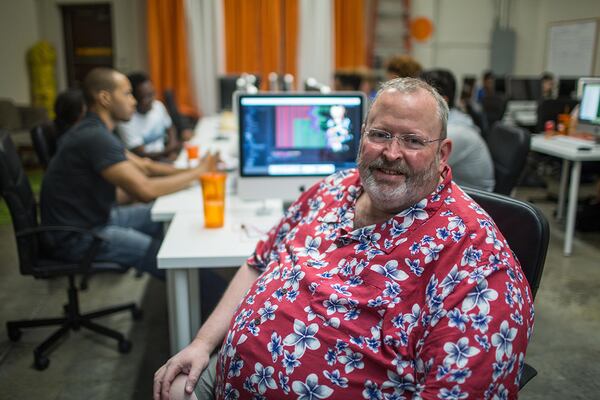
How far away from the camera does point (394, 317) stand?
3.68ft

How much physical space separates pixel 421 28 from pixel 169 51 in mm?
3343

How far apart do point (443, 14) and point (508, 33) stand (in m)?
0.94

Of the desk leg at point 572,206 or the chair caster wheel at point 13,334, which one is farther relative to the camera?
the desk leg at point 572,206

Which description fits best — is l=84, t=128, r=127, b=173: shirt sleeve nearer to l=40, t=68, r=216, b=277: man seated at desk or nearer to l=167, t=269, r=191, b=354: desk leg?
l=40, t=68, r=216, b=277: man seated at desk

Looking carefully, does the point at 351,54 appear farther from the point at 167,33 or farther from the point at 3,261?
the point at 3,261

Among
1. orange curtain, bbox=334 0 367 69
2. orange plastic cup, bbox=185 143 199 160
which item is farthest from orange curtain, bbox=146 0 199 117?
orange plastic cup, bbox=185 143 199 160

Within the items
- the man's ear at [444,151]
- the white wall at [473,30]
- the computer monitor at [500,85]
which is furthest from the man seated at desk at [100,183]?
the white wall at [473,30]

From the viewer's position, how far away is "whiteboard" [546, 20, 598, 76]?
6902mm

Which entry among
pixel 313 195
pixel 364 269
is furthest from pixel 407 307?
pixel 313 195

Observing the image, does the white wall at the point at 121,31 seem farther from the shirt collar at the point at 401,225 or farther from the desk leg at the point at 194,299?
the shirt collar at the point at 401,225

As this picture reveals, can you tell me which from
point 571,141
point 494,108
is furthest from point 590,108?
point 494,108

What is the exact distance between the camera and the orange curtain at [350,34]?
716 cm

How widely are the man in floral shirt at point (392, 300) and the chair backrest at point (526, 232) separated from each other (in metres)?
0.16

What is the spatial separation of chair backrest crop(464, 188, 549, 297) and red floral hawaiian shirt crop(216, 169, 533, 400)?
0.17 m
